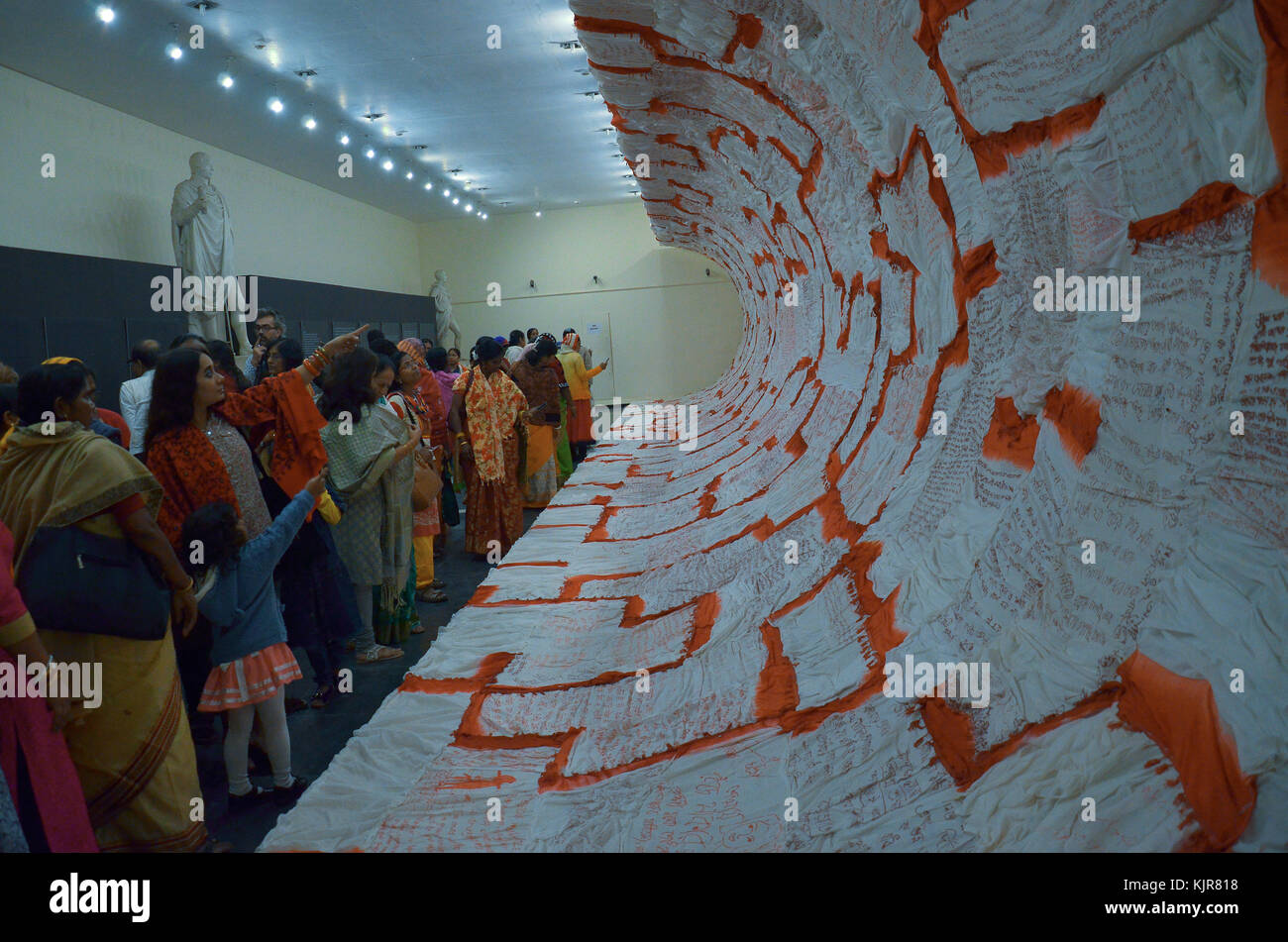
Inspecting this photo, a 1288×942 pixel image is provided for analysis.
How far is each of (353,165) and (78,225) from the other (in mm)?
4675

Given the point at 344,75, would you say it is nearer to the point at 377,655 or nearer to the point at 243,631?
the point at 377,655

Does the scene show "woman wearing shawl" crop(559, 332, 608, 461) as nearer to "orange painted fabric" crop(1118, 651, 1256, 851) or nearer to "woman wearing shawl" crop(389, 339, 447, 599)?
"woman wearing shawl" crop(389, 339, 447, 599)

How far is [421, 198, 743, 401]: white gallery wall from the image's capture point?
17.6 metres

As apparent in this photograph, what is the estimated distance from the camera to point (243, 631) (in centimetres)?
257

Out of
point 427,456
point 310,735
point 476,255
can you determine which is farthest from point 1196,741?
point 476,255

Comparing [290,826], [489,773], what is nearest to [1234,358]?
[489,773]

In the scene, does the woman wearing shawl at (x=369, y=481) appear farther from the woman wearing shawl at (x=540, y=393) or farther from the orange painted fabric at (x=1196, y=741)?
the orange painted fabric at (x=1196, y=741)

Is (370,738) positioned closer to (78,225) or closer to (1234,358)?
(1234,358)

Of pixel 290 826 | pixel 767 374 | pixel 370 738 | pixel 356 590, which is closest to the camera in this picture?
pixel 290 826

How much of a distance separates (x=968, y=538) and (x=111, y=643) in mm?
2073

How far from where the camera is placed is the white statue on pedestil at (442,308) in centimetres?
1639

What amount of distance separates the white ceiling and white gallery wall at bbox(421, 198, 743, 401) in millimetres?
4485

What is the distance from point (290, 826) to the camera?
173 cm

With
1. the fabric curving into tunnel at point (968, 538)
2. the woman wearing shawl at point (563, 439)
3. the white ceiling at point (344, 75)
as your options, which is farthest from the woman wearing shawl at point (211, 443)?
the white ceiling at point (344, 75)
